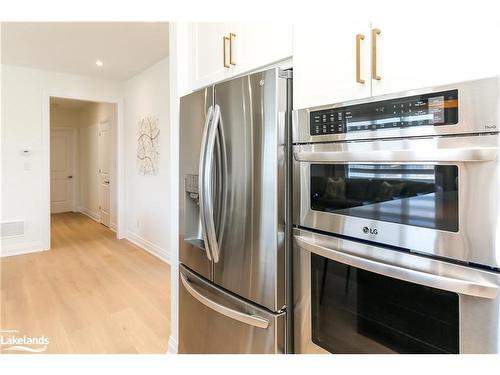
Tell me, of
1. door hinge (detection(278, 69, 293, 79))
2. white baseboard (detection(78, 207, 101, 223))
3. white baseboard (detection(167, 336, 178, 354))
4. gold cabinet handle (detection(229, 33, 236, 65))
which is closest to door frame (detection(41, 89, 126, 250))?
white baseboard (detection(78, 207, 101, 223))

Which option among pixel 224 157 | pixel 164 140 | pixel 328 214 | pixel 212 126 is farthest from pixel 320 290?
pixel 164 140

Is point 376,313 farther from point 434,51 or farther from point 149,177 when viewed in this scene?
point 149,177

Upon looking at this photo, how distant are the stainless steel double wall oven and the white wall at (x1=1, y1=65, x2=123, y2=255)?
443 centimetres

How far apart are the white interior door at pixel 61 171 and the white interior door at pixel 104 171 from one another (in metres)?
1.85

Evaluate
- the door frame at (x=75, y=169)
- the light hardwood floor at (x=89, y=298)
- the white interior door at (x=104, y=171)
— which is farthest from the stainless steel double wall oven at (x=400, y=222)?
the door frame at (x=75, y=169)

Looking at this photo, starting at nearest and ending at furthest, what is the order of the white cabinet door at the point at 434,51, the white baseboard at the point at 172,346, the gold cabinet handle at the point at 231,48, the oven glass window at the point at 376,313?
the white cabinet door at the point at 434,51, the oven glass window at the point at 376,313, the gold cabinet handle at the point at 231,48, the white baseboard at the point at 172,346

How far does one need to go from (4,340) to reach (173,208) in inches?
60.6

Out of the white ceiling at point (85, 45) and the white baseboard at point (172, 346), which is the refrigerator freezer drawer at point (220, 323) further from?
the white ceiling at point (85, 45)

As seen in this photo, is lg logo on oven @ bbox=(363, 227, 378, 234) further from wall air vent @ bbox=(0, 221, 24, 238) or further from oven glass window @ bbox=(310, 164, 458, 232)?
wall air vent @ bbox=(0, 221, 24, 238)

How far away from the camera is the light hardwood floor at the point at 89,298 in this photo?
6.93 ft

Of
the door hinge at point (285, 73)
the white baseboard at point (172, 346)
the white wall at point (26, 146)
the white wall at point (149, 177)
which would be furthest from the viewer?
the white wall at point (26, 146)

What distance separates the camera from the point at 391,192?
2.85 ft

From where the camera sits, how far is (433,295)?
799 millimetres

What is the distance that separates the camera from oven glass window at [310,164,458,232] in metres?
0.77
